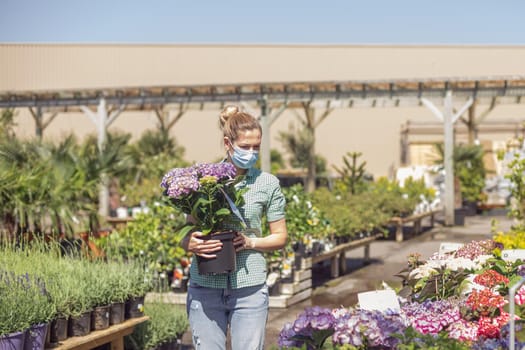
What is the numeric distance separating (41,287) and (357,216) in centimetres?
634

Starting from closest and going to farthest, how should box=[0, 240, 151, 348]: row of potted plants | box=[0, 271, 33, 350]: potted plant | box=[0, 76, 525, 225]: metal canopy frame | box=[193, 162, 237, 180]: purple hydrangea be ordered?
box=[193, 162, 237, 180]: purple hydrangea → box=[0, 271, 33, 350]: potted plant → box=[0, 240, 151, 348]: row of potted plants → box=[0, 76, 525, 225]: metal canopy frame

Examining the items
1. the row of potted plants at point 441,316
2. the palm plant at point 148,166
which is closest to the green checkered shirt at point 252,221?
the row of potted plants at point 441,316

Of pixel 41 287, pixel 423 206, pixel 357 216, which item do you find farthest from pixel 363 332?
pixel 423 206

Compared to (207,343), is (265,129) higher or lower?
higher

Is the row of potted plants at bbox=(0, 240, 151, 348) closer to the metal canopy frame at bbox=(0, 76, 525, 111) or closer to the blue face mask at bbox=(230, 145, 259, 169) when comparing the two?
the blue face mask at bbox=(230, 145, 259, 169)

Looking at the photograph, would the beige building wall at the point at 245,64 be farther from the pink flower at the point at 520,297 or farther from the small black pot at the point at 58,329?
the pink flower at the point at 520,297

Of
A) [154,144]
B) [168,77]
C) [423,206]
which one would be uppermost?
[168,77]

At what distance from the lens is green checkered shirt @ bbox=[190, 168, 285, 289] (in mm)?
3037

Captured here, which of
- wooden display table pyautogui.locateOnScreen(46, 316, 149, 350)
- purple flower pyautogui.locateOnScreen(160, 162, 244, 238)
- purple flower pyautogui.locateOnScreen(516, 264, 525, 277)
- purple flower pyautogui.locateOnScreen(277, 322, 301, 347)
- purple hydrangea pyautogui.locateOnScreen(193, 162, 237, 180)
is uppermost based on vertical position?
purple hydrangea pyautogui.locateOnScreen(193, 162, 237, 180)

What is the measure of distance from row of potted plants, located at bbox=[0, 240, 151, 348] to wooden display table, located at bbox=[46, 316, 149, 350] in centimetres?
5

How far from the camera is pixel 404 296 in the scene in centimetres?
346

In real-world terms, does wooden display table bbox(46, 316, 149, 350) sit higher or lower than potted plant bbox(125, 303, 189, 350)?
higher

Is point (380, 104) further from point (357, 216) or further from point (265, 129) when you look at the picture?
point (357, 216)

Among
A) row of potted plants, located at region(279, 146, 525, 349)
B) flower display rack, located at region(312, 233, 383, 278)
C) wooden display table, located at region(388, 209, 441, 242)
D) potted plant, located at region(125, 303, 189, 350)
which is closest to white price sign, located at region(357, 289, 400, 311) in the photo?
row of potted plants, located at region(279, 146, 525, 349)
